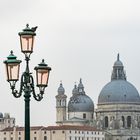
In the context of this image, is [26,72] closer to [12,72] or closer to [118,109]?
[12,72]

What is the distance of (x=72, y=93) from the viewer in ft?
571

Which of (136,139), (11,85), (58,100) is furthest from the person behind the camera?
(58,100)

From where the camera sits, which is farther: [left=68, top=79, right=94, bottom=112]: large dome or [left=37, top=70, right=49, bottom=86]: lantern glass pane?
[left=68, top=79, right=94, bottom=112]: large dome

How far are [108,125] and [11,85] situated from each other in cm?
14295

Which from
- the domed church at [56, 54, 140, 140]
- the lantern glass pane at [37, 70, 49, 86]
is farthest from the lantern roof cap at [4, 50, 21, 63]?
the domed church at [56, 54, 140, 140]

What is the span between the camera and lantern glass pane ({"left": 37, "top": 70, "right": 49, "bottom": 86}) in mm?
18969

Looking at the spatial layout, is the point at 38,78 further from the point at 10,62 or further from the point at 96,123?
the point at 96,123

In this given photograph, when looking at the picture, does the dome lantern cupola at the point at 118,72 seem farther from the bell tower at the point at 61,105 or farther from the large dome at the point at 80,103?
the bell tower at the point at 61,105

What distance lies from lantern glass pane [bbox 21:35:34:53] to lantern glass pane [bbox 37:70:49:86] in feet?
1.87

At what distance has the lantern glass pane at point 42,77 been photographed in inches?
747

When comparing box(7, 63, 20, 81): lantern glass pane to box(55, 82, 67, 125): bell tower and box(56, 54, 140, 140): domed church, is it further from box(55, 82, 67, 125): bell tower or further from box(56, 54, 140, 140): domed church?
box(55, 82, 67, 125): bell tower

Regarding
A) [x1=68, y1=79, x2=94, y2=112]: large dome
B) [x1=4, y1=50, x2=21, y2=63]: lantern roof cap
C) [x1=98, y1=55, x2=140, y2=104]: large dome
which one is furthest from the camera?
[x1=68, y1=79, x2=94, y2=112]: large dome

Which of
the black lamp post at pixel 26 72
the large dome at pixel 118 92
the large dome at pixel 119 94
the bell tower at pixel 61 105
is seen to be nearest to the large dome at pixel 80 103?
the bell tower at pixel 61 105

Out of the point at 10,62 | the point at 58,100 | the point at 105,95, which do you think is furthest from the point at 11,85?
the point at 58,100
